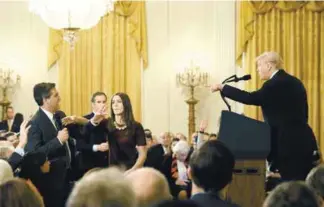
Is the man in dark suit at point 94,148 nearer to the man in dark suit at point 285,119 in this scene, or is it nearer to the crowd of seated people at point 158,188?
the man in dark suit at point 285,119

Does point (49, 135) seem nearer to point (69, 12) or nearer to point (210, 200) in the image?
point (210, 200)

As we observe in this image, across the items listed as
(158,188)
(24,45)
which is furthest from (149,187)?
(24,45)

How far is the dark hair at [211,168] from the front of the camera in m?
2.85

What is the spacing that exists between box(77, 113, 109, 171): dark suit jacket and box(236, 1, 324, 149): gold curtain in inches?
265

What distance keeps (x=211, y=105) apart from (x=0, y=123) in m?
3.82

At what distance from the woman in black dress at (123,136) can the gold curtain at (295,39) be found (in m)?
6.72

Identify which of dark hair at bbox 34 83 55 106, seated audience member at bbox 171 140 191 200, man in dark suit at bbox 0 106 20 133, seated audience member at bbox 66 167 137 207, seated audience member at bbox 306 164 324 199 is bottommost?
seated audience member at bbox 171 140 191 200

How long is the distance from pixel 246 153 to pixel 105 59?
803 centimetres

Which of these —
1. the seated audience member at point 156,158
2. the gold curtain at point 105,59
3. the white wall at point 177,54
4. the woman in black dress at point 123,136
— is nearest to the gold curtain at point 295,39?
the white wall at point 177,54

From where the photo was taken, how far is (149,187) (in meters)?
2.67

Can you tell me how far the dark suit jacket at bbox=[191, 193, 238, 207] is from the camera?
9.06 feet

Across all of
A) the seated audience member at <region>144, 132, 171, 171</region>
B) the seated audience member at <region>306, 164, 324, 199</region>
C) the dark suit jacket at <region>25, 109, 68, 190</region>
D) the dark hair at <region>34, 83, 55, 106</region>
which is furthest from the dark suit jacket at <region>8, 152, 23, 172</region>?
the seated audience member at <region>144, 132, 171, 171</region>

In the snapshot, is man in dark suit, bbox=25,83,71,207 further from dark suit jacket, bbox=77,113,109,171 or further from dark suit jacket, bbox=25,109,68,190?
dark suit jacket, bbox=77,113,109,171

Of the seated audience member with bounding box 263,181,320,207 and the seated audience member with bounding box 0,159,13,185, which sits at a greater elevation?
the seated audience member with bounding box 263,181,320,207
